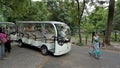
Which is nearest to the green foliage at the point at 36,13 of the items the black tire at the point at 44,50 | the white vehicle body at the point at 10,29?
the white vehicle body at the point at 10,29

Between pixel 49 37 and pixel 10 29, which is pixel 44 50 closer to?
pixel 49 37

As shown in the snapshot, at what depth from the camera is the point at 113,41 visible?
52.4ft

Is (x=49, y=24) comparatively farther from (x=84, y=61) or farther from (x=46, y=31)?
(x=84, y=61)

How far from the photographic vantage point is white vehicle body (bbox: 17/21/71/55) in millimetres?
9422

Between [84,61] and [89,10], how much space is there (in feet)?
24.5

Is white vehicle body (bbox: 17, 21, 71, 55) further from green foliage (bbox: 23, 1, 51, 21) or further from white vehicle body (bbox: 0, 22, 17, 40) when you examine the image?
green foliage (bbox: 23, 1, 51, 21)

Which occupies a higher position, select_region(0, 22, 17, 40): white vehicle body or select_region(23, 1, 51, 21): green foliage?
select_region(23, 1, 51, 21): green foliage

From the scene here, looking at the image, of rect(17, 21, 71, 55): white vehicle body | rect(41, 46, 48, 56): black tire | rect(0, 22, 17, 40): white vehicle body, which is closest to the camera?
rect(17, 21, 71, 55): white vehicle body

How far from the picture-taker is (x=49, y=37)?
9789 mm

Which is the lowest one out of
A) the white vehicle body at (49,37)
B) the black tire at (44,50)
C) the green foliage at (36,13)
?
the black tire at (44,50)

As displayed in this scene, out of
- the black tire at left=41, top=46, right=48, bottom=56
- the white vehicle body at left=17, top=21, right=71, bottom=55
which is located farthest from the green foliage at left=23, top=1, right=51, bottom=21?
the black tire at left=41, top=46, right=48, bottom=56

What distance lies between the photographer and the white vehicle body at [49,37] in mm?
9422

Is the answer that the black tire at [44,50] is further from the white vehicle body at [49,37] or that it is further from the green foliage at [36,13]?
the green foliage at [36,13]

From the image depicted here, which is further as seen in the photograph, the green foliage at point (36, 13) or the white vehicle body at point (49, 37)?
the green foliage at point (36, 13)
